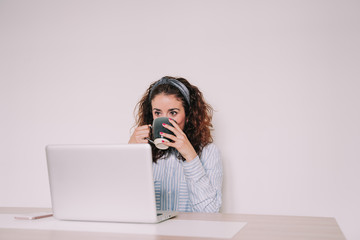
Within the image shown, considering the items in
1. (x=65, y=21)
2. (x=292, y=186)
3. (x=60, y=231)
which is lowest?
(x=292, y=186)

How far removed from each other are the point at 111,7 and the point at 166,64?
588 millimetres

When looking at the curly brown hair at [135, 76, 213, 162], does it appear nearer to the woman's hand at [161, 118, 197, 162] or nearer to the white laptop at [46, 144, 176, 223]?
the woman's hand at [161, 118, 197, 162]

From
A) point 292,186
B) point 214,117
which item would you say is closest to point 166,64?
point 214,117

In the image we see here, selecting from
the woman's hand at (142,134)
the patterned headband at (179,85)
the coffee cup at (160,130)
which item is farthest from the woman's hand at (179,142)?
the patterned headband at (179,85)

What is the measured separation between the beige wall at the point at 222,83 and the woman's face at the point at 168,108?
0.36 meters

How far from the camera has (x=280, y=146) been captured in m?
2.34

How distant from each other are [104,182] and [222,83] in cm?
131

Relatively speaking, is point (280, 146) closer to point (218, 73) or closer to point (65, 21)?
point (218, 73)

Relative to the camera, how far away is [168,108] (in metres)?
2.15

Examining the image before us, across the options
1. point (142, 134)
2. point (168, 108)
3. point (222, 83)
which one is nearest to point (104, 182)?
point (142, 134)

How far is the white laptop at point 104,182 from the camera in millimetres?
1299

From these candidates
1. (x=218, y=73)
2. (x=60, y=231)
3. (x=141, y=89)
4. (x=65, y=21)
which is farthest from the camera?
(x=65, y=21)

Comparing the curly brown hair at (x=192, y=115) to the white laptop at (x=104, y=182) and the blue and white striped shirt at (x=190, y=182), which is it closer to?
the blue and white striped shirt at (x=190, y=182)

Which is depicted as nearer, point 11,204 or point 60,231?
point 60,231
